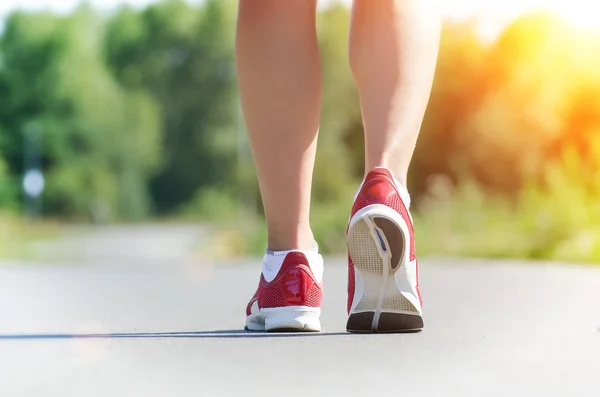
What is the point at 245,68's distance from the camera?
254 centimetres

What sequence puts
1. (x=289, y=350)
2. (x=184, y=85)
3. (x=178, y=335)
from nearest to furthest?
(x=289, y=350)
(x=178, y=335)
(x=184, y=85)

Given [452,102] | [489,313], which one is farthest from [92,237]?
[489,313]

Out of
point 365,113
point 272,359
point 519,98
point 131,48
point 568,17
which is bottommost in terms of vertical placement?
point 272,359

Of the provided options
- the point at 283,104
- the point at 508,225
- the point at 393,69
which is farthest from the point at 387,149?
the point at 508,225

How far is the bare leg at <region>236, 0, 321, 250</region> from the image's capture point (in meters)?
2.46

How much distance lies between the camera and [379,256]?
2236mm

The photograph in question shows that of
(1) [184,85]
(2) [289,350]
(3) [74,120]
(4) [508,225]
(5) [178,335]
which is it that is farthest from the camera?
(1) [184,85]

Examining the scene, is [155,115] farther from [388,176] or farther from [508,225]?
[388,176]

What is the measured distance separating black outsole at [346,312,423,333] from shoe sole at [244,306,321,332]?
12 cm

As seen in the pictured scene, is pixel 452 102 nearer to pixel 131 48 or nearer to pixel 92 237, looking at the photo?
pixel 92 237

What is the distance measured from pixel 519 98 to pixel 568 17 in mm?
3197

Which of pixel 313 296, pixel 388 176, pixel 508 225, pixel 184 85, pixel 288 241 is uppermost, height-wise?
pixel 184 85

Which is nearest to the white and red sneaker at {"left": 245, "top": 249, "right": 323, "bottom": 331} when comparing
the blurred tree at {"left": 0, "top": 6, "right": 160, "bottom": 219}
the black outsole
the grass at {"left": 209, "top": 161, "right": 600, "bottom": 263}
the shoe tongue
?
the black outsole

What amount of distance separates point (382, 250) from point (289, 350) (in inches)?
11.1
